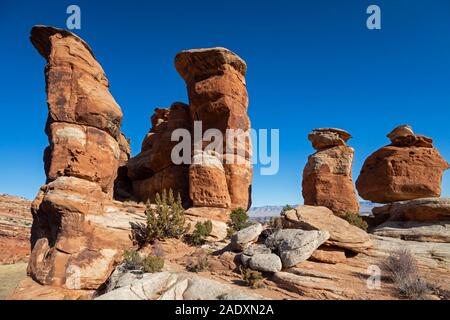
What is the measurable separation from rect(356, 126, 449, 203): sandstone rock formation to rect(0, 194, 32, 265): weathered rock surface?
42570 mm

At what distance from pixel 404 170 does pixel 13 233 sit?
4925 cm

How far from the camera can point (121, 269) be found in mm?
10359

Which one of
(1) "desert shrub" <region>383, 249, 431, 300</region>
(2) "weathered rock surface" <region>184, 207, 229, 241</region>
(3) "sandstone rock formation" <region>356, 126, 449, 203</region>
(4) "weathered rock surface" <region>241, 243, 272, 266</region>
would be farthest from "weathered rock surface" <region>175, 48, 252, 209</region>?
(1) "desert shrub" <region>383, 249, 431, 300</region>

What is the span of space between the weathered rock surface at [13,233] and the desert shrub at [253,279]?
38587 millimetres

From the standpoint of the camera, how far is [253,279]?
8594 mm

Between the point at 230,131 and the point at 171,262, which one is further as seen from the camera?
the point at 230,131

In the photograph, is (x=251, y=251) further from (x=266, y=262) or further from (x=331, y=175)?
(x=331, y=175)

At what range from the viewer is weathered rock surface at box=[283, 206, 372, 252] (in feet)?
34.6

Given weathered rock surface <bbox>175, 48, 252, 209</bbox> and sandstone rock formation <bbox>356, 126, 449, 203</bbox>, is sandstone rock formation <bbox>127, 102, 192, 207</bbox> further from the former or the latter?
sandstone rock formation <bbox>356, 126, 449, 203</bbox>

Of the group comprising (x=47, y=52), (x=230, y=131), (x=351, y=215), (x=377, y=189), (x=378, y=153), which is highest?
(x=47, y=52)

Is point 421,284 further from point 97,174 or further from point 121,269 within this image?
point 97,174

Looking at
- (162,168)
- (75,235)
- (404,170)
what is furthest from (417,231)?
(162,168)
